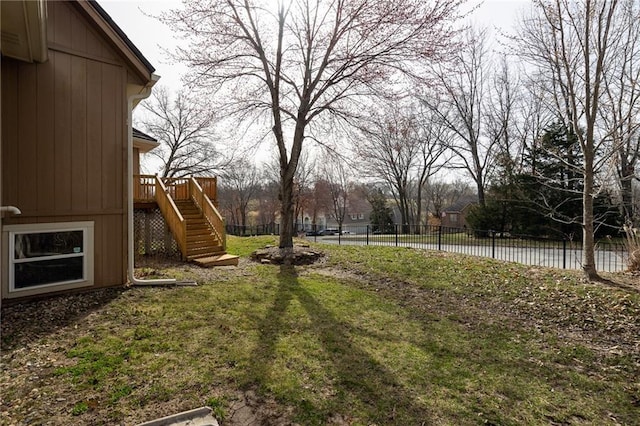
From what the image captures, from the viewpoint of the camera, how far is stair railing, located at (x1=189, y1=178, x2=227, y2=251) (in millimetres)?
10430

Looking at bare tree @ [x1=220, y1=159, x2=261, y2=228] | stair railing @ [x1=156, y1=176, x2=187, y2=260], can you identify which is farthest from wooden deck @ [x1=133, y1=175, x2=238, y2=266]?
bare tree @ [x1=220, y1=159, x2=261, y2=228]

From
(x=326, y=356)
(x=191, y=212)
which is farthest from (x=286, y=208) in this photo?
(x=326, y=356)

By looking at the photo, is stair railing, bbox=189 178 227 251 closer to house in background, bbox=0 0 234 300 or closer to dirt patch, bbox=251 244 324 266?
dirt patch, bbox=251 244 324 266

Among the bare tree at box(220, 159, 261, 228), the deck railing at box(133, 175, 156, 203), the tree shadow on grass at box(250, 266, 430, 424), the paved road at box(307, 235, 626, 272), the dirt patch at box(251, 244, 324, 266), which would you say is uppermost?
the bare tree at box(220, 159, 261, 228)

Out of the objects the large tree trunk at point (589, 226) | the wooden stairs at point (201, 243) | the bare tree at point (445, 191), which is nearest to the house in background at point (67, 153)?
the wooden stairs at point (201, 243)

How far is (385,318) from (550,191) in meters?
19.2

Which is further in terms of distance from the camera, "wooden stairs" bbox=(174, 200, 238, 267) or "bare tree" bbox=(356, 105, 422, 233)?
"bare tree" bbox=(356, 105, 422, 233)

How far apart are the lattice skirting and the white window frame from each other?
4.37 metres

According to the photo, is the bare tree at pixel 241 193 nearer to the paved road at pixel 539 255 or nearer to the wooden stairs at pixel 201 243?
the paved road at pixel 539 255

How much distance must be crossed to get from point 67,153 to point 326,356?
5.19m

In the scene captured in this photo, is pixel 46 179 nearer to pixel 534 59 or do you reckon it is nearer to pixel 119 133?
pixel 119 133

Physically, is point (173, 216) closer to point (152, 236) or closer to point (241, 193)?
point (152, 236)

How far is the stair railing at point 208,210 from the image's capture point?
10430 mm

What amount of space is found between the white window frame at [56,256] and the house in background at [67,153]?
0.04 feet
